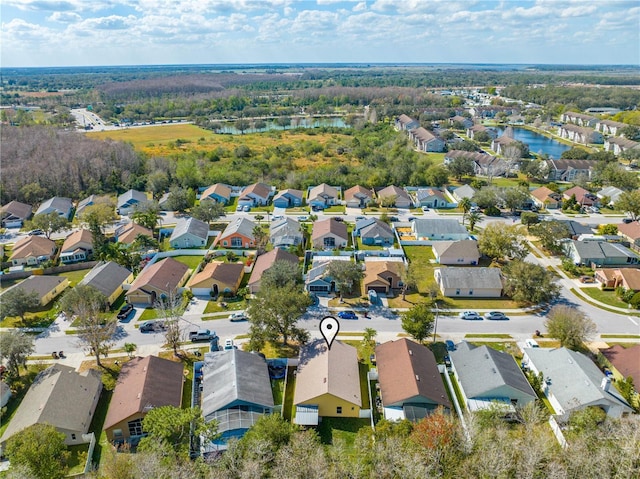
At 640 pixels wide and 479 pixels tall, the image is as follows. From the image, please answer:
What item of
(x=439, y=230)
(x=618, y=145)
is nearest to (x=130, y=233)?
(x=439, y=230)

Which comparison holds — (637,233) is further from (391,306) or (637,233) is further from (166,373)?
(166,373)

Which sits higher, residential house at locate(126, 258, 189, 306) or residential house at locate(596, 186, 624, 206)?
residential house at locate(126, 258, 189, 306)

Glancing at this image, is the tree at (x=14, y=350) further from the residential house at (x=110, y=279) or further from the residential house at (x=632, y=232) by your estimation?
the residential house at (x=632, y=232)

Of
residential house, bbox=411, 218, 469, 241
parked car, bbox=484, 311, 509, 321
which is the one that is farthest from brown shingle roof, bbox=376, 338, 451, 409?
residential house, bbox=411, 218, 469, 241

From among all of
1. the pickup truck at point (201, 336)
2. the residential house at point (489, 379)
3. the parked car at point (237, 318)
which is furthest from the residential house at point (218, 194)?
the residential house at point (489, 379)

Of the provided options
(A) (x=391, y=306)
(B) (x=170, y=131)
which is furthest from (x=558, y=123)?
(A) (x=391, y=306)

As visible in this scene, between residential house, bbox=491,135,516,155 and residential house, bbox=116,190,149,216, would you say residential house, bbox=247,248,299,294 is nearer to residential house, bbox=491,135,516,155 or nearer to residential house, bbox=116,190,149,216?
residential house, bbox=116,190,149,216
